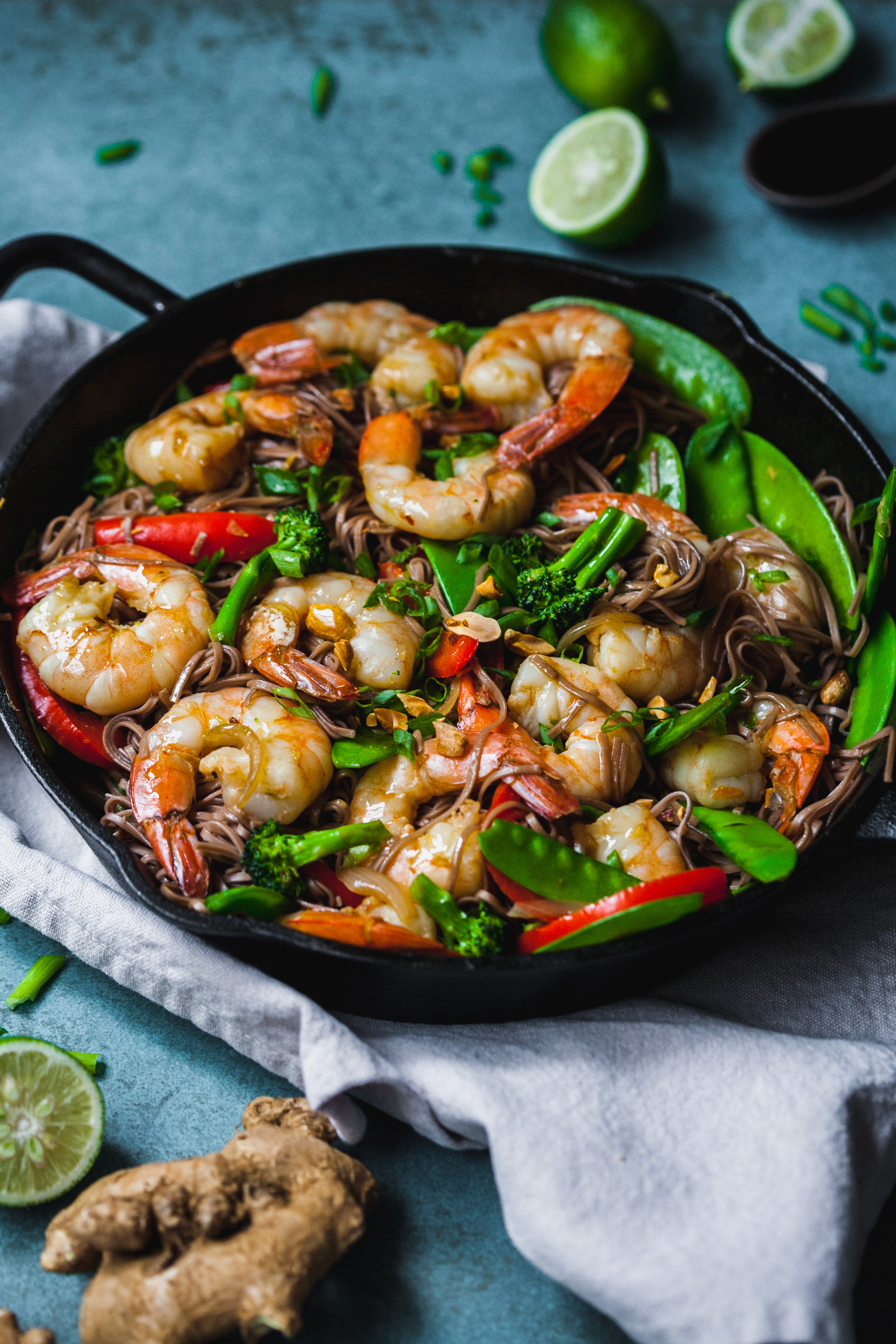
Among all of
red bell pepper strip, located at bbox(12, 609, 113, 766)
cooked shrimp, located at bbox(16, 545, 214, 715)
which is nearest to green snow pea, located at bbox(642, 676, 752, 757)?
cooked shrimp, located at bbox(16, 545, 214, 715)

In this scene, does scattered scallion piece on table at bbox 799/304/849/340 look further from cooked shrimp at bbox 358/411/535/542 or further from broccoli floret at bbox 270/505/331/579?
broccoli floret at bbox 270/505/331/579

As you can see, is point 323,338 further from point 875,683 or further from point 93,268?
point 875,683

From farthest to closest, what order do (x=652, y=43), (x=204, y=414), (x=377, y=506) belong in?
1. (x=652, y=43)
2. (x=204, y=414)
3. (x=377, y=506)

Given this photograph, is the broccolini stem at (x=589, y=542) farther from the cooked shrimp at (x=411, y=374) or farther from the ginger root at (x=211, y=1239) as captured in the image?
the ginger root at (x=211, y=1239)

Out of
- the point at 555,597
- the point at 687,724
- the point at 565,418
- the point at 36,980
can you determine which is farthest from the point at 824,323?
the point at 36,980

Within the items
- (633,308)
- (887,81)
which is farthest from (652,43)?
(633,308)

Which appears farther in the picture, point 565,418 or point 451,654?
point 565,418

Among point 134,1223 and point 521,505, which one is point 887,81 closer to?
point 521,505
